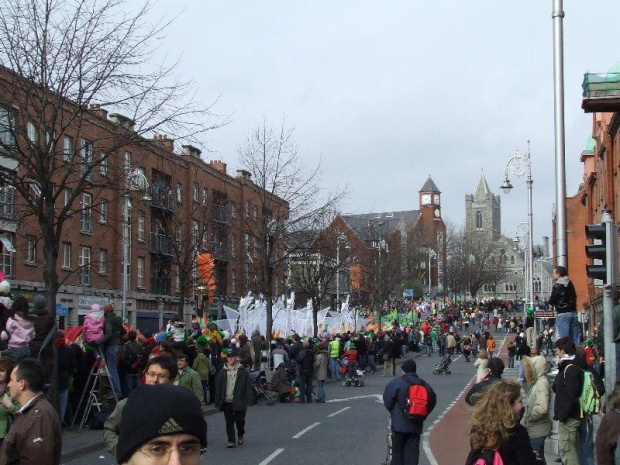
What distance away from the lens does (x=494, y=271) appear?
441 ft

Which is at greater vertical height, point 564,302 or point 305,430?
point 564,302

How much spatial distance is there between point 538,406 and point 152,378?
4937 millimetres

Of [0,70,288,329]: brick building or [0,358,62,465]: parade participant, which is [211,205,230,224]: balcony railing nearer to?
[0,70,288,329]: brick building

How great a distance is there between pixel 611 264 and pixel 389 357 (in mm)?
31266

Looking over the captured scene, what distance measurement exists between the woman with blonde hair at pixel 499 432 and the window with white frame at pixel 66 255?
4013cm

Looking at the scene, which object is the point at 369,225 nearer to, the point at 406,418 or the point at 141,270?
the point at 141,270

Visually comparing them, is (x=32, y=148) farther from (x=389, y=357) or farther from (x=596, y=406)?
(x=389, y=357)

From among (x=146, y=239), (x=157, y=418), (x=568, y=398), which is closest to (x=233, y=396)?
(x=568, y=398)

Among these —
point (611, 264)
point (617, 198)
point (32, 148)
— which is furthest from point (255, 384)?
point (617, 198)

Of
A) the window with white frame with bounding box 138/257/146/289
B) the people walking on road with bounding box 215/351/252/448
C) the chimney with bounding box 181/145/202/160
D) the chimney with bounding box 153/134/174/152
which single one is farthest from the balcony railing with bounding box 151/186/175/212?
the people walking on road with bounding box 215/351/252/448

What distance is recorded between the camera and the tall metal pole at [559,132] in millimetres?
15664

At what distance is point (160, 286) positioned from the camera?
2237 inches

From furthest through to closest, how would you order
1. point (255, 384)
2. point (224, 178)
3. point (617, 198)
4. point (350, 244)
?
point (224, 178), point (350, 244), point (617, 198), point (255, 384)

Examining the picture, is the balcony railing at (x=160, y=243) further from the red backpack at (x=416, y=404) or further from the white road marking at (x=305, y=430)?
the red backpack at (x=416, y=404)
